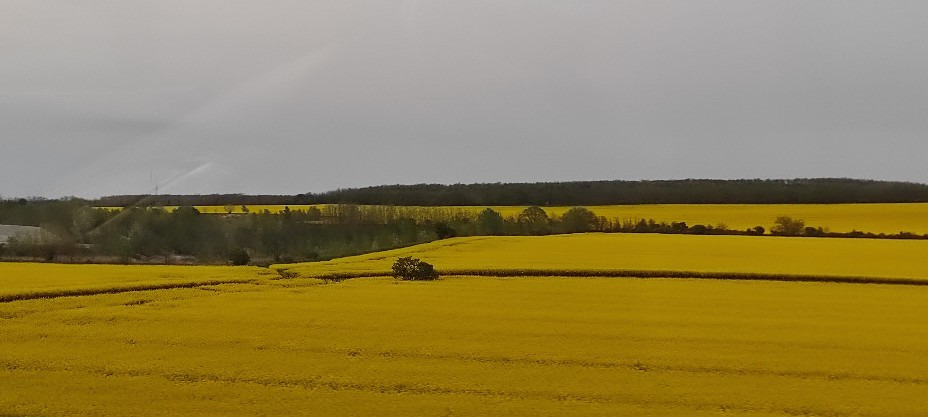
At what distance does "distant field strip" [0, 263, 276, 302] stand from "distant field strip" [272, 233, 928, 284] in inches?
109

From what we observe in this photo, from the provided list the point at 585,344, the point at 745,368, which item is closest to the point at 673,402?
the point at 745,368

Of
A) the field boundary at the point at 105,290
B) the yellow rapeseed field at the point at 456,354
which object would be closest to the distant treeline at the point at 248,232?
the field boundary at the point at 105,290

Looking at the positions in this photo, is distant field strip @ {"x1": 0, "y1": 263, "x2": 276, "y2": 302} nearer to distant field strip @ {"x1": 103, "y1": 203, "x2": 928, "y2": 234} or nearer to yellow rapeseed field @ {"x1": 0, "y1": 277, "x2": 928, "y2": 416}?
yellow rapeseed field @ {"x1": 0, "y1": 277, "x2": 928, "y2": 416}

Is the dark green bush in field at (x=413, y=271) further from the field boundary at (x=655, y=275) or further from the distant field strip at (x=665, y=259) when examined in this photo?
the distant field strip at (x=665, y=259)

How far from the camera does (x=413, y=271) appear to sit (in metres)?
23.3

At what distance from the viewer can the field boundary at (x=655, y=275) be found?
2441cm

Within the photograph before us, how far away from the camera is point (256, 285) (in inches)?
837

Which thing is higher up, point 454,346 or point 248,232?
point 248,232

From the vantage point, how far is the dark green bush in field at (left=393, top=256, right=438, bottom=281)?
76.4ft

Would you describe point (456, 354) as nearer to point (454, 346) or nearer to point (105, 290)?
point (454, 346)

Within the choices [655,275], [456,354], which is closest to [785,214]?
[655,275]

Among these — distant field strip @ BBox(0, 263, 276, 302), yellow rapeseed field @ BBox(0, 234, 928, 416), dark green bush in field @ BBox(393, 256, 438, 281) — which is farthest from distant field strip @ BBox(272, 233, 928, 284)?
distant field strip @ BBox(0, 263, 276, 302)

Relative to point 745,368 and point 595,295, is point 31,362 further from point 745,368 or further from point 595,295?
point 595,295

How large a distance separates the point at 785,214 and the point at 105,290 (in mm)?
59500
